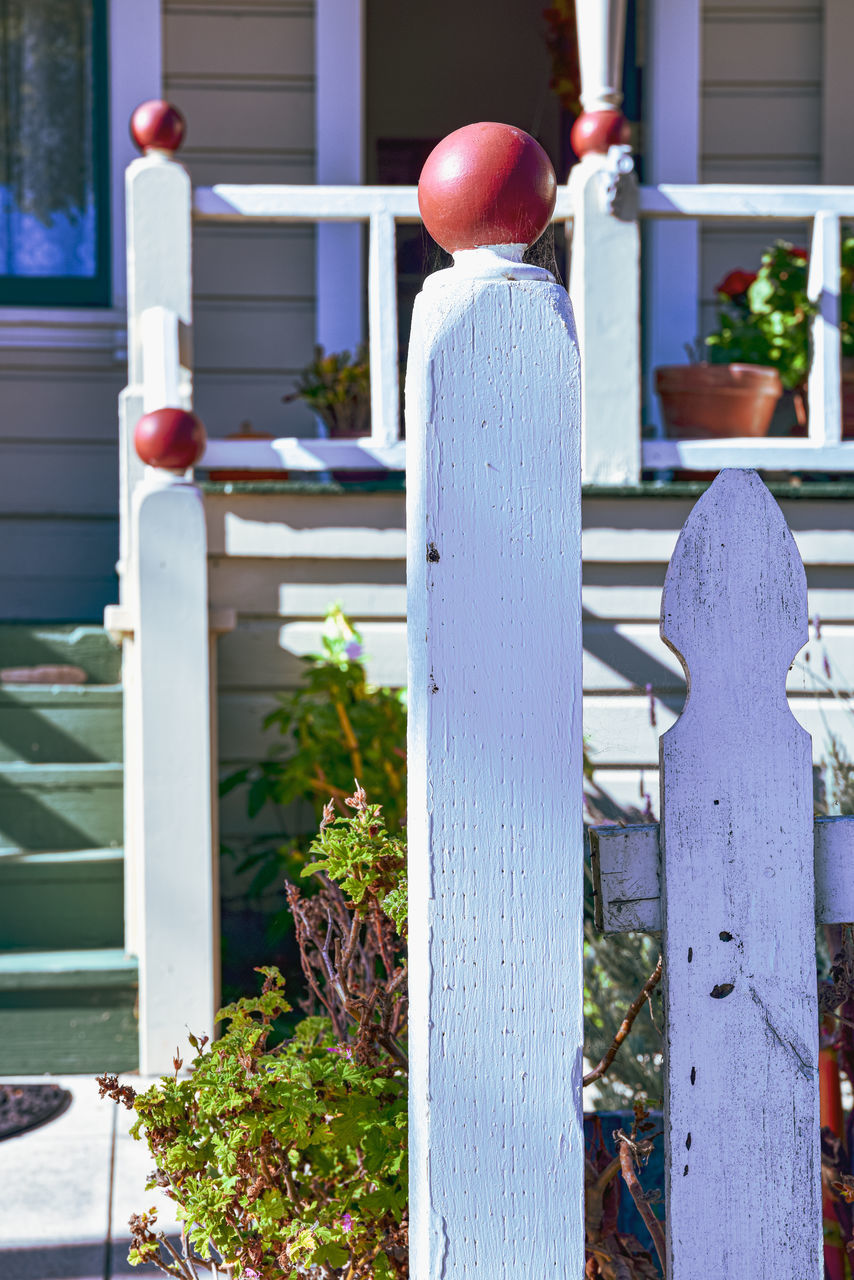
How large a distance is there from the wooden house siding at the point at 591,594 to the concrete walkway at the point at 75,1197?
117 cm

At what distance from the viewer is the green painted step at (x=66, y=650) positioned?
3553mm

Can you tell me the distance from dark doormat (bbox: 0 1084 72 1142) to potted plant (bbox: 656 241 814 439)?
2.67m

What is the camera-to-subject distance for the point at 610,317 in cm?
333

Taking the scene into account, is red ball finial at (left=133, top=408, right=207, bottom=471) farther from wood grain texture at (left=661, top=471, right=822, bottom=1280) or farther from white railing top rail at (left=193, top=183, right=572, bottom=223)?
wood grain texture at (left=661, top=471, right=822, bottom=1280)

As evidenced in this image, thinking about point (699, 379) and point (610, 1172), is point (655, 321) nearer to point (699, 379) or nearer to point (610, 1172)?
point (699, 379)

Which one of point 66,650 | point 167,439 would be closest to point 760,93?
point 167,439

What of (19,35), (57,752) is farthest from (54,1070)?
(19,35)

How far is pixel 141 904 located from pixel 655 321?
3.01 m

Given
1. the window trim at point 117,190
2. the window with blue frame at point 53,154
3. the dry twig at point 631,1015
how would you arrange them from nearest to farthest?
the dry twig at point 631,1015, the window trim at point 117,190, the window with blue frame at point 53,154

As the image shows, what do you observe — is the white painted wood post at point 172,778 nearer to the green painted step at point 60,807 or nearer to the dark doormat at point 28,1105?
the dark doormat at point 28,1105

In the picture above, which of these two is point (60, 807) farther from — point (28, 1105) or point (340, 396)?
point (340, 396)

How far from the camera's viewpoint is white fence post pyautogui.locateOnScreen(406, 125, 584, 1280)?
1135 millimetres

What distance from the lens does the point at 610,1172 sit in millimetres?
1505

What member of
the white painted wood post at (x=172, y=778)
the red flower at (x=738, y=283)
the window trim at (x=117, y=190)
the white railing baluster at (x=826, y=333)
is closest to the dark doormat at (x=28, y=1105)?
the white painted wood post at (x=172, y=778)
